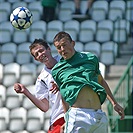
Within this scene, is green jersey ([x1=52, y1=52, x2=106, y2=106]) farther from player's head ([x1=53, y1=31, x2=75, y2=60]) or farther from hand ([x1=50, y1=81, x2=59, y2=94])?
hand ([x1=50, y1=81, x2=59, y2=94])

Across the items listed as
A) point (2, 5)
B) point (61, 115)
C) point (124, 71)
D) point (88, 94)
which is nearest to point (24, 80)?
point (124, 71)

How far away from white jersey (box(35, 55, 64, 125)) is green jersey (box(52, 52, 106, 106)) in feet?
2.00

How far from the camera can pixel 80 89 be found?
6.50 meters

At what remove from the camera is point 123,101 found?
11.9 meters

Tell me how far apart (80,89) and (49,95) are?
890mm

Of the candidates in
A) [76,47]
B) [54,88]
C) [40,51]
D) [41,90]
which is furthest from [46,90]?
[76,47]

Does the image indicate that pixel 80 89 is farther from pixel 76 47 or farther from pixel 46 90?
pixel 76 47

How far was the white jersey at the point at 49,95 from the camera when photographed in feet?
23.9

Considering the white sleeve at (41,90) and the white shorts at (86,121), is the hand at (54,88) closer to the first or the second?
the white sleeve at (41,90)

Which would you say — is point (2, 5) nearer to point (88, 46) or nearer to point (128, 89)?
point (88, 46)

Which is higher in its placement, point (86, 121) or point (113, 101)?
point (113, 101)

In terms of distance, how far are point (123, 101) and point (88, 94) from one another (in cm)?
548

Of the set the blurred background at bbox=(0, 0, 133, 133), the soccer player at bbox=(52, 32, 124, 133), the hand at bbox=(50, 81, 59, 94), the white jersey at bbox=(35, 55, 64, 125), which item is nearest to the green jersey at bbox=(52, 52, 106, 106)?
the soccer player at bbox=(52, 32, 124, 133)

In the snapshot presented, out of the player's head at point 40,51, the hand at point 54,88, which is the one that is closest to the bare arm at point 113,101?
the hand at point 54,88
